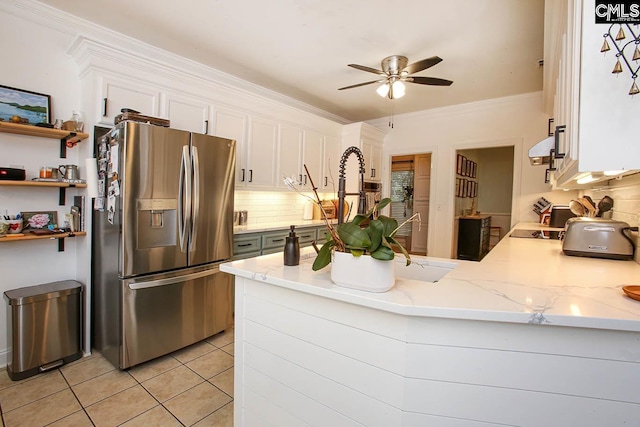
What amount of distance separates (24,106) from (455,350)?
318 cm

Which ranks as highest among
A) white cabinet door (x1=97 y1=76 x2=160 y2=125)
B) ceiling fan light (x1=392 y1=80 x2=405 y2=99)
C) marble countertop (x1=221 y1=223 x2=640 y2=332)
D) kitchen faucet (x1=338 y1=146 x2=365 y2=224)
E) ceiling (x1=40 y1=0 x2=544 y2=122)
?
ceiling (x1=40 y1=0 x2=544 y2=122)

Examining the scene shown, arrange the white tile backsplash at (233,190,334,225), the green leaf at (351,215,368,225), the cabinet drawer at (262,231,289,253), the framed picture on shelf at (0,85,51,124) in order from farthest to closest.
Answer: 1. the white tile backsplash at (233,190,334,225)
2. the cabinet drawer at (262,231,289,253)
3. the framed picture on shelf at (0,85,51,124)
4. the green leaf at (351,215,368,225)

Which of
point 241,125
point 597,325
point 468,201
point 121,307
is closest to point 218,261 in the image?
point 121,307

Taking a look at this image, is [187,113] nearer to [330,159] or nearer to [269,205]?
[269,205]

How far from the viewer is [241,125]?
336 centimetres

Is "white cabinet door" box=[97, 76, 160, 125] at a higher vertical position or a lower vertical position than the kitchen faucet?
higher

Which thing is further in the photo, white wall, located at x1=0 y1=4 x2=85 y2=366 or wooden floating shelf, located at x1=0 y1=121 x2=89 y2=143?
white wall, located at x1=0 y1=4 x2=85 y2=366

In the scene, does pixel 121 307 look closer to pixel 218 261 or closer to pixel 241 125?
pixel 218 261

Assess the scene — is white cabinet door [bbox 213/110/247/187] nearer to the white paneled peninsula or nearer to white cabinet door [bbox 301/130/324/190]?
white cabinet door [bbox 301/130/324/190]

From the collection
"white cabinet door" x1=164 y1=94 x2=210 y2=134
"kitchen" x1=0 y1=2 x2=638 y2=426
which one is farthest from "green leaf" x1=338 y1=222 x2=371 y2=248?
"white cabinet door" x1=164 y1=94 x2=210 y2=134

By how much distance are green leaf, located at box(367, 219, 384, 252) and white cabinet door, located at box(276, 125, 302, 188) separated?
9.17 ft

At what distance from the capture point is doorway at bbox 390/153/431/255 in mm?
6312

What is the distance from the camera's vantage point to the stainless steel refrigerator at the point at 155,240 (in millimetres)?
2148

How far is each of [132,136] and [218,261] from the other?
1232 millimetres
